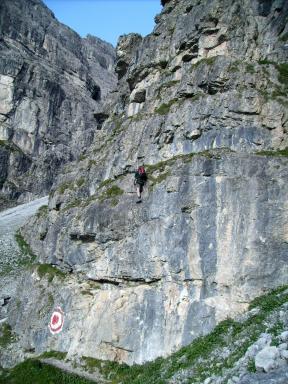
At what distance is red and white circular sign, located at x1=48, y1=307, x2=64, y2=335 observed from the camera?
31.8 meters

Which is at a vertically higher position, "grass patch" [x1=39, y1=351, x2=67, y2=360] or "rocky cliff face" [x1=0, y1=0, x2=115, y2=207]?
"rocky cliff face" [x1=0, y1=0, x2=115, y2=207]

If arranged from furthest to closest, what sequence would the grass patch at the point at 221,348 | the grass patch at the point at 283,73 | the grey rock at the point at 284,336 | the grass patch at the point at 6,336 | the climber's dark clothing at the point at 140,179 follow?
the grass patch at the point at 6,336
the grass patch at the point at 283,73
the climber's dark clothing at the point at 140,179
the grass patch at the point at 221,348
the grey rock at the point at 284,336

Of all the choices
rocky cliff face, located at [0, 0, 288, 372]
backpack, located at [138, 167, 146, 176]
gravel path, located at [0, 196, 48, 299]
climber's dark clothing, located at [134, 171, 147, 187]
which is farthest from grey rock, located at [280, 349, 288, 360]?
gravel path, located at [0, 196, 48, 299]

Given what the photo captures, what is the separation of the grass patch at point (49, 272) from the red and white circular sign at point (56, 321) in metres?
3.25

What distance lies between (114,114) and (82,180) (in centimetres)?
1441

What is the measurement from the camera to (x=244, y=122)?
29969 mm

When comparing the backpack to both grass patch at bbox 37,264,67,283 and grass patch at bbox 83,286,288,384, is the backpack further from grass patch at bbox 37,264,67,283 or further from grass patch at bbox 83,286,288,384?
Answer: grass patch at bbox 83,286,288,384

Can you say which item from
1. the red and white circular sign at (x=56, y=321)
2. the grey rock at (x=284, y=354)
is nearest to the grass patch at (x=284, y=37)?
the red and white circular sign at (x=56, y=321)

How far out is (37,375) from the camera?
1092 inches

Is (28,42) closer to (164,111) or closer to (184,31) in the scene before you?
(184,31)

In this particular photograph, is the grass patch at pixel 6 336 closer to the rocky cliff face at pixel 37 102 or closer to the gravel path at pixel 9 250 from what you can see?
the gravel path at pixel 9 250

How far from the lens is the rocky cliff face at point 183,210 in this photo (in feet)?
84.1

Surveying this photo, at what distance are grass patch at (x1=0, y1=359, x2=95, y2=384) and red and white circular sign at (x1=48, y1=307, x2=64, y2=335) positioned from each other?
2654 mm

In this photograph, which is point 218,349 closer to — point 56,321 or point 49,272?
point 56,321
